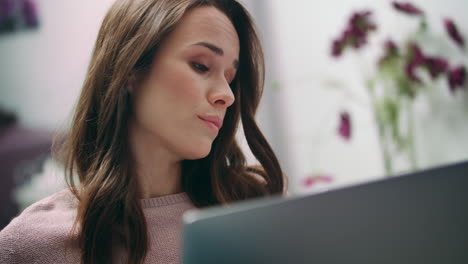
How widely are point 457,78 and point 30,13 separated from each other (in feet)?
5.31

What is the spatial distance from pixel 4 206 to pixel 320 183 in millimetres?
1412

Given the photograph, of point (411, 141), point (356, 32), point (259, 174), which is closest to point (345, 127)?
point (411, 141)

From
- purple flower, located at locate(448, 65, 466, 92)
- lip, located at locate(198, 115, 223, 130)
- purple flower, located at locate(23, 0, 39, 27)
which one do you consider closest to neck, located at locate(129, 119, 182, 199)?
lip, located at locate(198, 115, 223, 130)

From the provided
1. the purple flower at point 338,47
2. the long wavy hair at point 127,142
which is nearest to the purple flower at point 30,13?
the long wavy hair at point 127,142

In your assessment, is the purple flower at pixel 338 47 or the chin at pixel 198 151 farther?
the purple flower at pixel 338 47

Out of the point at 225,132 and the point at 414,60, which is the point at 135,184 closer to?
the point at 225,132

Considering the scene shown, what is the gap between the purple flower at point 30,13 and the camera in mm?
1694

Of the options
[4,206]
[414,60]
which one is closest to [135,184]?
[4,206]

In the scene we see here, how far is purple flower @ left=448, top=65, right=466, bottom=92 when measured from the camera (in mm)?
1615

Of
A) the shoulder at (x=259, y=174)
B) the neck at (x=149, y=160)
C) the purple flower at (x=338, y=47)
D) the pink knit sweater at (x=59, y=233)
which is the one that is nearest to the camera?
the pink knit sweater at (x=59, y=233)

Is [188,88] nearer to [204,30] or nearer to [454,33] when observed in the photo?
[204,30]

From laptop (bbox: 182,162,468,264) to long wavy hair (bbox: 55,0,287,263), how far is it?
0.49 meters

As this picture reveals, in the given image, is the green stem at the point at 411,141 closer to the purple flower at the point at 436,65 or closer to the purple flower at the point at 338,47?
the purple flower at the point at 436,65

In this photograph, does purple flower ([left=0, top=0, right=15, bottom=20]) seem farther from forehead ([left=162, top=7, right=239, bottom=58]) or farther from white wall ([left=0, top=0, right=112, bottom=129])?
forehead ([left=162, top=7, right=239, bottom=58])
